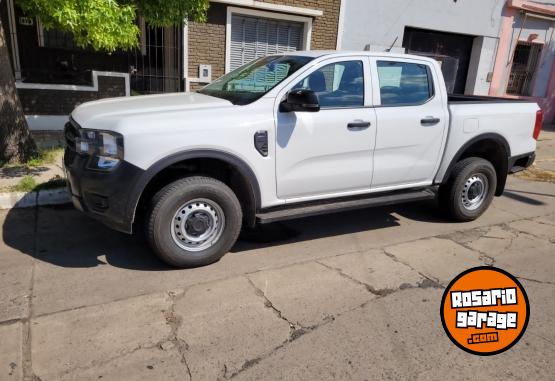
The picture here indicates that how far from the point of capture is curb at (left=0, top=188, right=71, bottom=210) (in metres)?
5.32

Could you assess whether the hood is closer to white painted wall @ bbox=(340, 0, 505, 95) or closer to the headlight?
the headlight

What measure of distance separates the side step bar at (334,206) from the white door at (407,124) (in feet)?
0.37

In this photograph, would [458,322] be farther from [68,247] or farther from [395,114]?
[68,247]

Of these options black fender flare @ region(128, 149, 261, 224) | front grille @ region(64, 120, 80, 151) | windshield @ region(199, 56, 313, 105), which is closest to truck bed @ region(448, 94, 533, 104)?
windshield @ region(199, 56, 313, 105)

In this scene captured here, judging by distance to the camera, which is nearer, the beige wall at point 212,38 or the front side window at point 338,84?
the front side window at point 338,84

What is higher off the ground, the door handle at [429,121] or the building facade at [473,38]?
the building facade at [473,38]

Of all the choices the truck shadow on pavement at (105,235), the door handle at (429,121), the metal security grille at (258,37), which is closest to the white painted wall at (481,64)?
the metal security grille at (258,37)

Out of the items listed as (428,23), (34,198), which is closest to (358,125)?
(34,198)

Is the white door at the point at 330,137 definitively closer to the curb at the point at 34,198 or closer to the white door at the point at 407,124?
the white door at the point at 407,124

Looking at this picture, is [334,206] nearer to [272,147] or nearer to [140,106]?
[272,147]

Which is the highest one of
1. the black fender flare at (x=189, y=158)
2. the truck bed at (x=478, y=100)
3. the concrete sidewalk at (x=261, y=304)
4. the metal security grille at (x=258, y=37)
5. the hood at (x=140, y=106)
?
the metal security grille at (x=258, y=37)

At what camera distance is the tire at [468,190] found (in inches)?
211

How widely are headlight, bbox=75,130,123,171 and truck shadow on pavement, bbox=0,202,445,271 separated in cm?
98

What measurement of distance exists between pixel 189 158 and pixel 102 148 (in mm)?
677
